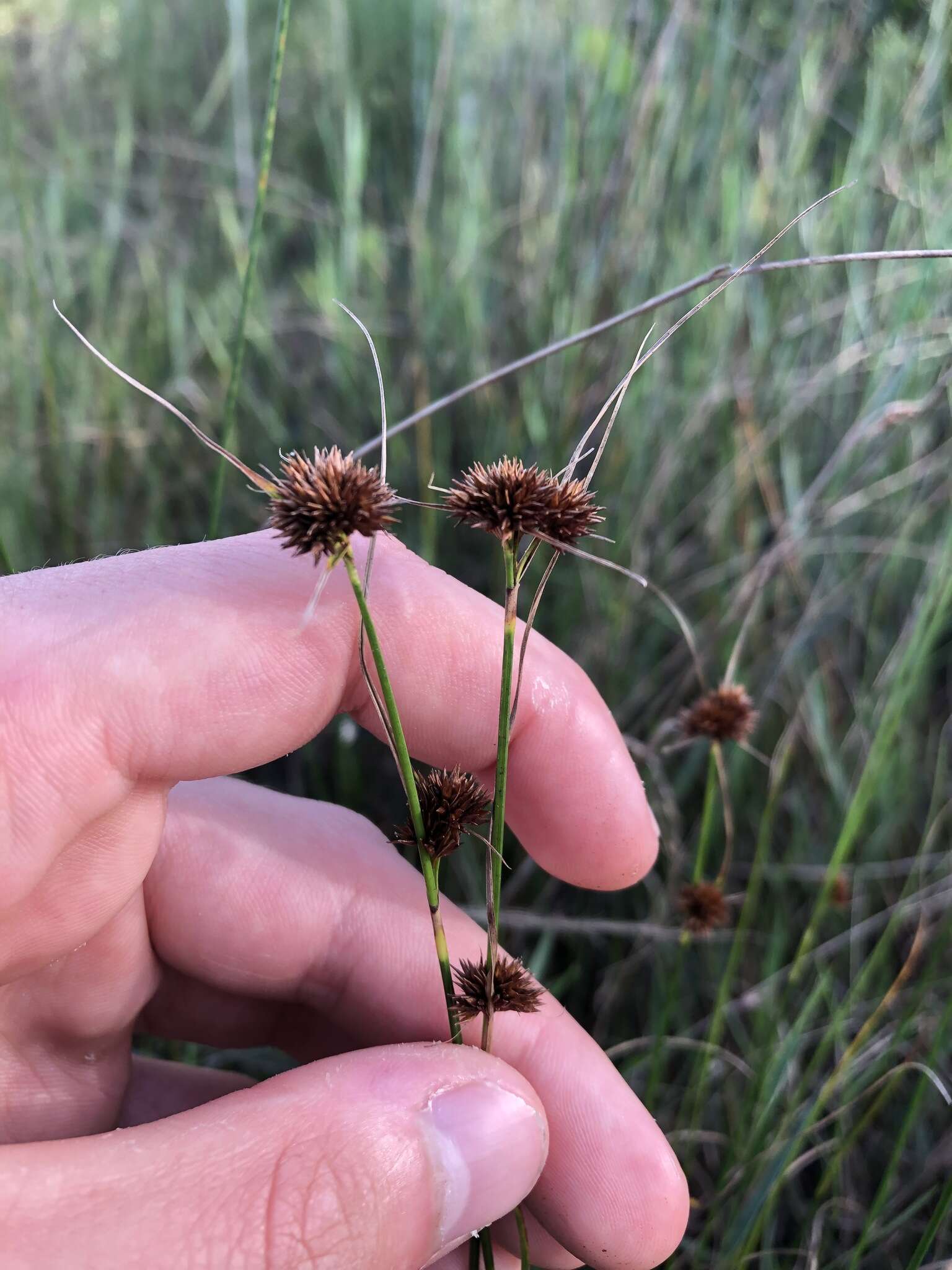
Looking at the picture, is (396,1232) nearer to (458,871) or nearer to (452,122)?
(458,871)

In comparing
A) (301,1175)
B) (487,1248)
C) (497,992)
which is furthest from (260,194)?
(487,1248)

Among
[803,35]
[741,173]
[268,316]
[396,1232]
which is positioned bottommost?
[396,1232]

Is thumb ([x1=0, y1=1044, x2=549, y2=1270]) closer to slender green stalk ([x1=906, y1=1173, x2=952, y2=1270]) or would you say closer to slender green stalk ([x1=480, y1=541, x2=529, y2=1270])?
slender green stalk ([x1=480, y1=541, x2=529, y2=1270])

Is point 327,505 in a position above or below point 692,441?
above

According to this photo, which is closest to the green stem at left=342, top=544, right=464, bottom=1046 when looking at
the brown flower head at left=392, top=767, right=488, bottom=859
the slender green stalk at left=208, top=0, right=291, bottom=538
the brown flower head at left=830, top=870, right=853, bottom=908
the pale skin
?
the brown flower head at left=392, top=767, right=488, bottom=859

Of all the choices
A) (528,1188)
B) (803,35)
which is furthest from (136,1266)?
(803,35)

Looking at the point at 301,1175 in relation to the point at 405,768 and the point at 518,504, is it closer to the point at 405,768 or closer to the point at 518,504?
the point at 405,768
